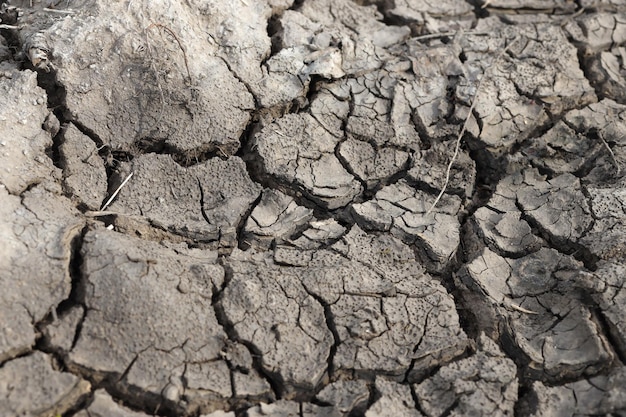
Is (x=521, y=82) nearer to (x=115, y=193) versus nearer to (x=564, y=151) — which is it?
(x=564, y=151)

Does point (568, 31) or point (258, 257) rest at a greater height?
point (568, 31)

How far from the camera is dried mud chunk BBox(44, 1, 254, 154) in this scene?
3.17m

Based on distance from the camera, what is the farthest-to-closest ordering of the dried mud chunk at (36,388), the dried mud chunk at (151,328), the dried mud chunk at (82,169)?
the dried mud chunk at (82,169), the dried mud chunk at (151,328), the dried mud chunk at (36,388)

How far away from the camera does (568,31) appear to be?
3869mm

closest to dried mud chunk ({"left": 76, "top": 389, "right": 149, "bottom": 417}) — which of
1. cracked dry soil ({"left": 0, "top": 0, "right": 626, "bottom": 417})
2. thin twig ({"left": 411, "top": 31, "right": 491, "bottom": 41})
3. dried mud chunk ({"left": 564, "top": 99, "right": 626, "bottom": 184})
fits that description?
cracked dry soil ({"left": 0, "top": 0, "right": 626, "bottom": 417})

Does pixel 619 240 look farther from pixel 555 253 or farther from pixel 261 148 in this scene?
pixel 261 148

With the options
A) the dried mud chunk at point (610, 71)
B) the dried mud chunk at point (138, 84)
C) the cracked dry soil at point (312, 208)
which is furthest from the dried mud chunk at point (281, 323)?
the dried mud chunk at point (610, 71)

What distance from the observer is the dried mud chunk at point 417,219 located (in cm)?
302

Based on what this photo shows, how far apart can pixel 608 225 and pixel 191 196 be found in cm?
187

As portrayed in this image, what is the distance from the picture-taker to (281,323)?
103 inches

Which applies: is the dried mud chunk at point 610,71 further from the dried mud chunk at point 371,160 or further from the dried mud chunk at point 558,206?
the dried mud chunk at point 371,160

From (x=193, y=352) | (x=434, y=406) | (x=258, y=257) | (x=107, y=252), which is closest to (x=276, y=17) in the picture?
(x=258, y=257)

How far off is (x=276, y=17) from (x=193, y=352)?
1.97m

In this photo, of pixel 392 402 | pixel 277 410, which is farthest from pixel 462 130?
pixel 277 410
